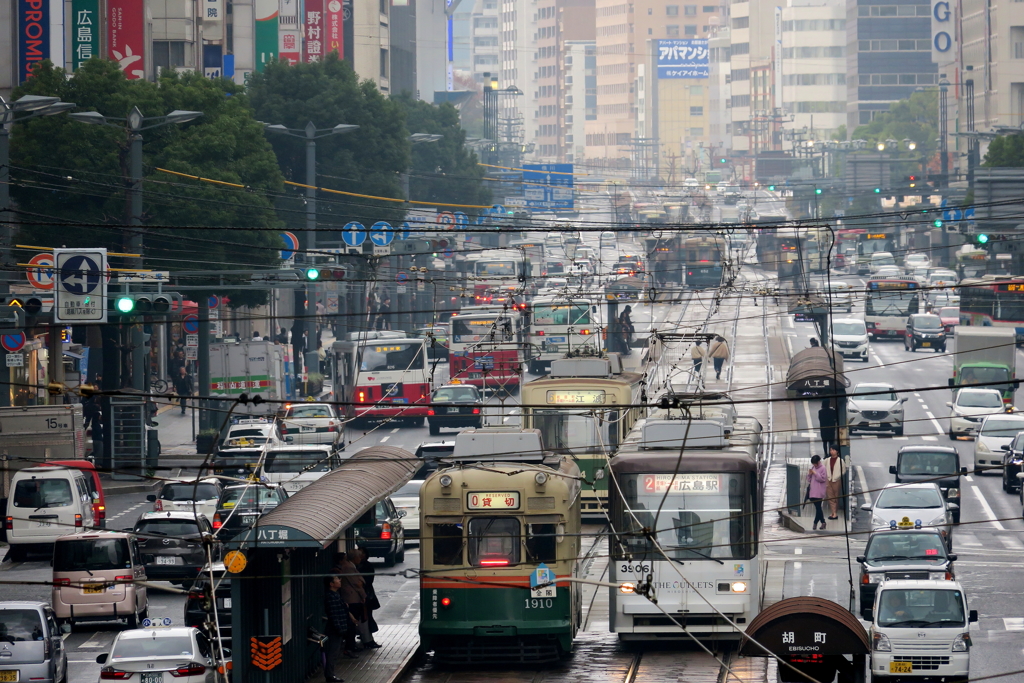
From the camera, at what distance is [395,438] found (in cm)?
4691

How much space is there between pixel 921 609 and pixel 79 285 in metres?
19.6

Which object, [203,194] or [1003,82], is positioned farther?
[1003,82]


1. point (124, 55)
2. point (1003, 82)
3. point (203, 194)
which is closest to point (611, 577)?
point (203, 194)

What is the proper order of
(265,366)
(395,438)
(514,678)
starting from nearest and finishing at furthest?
(514,678) < (395,438) < (265,366)

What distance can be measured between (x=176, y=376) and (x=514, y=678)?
122 ft

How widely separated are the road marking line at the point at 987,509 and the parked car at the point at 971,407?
6.44 m

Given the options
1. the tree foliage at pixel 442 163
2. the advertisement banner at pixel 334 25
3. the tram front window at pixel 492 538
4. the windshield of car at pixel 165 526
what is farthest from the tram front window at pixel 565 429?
the advertisement banner at pixel 334 25

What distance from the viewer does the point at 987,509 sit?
115 feet

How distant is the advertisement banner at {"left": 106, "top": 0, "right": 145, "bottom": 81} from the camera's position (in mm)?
61750

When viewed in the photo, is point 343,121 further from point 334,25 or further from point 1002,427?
point 1002,427

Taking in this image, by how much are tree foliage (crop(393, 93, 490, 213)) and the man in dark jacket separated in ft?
220

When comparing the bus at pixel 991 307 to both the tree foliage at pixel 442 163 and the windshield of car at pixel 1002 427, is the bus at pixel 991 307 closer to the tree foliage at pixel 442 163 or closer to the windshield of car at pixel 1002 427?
the windshield of car at pixel 1002 427

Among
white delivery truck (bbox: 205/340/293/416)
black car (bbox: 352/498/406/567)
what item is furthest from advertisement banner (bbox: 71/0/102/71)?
black car (bbox: 352/498/406/567)

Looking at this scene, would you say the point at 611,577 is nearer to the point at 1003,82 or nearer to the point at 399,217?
the point at 399,217
